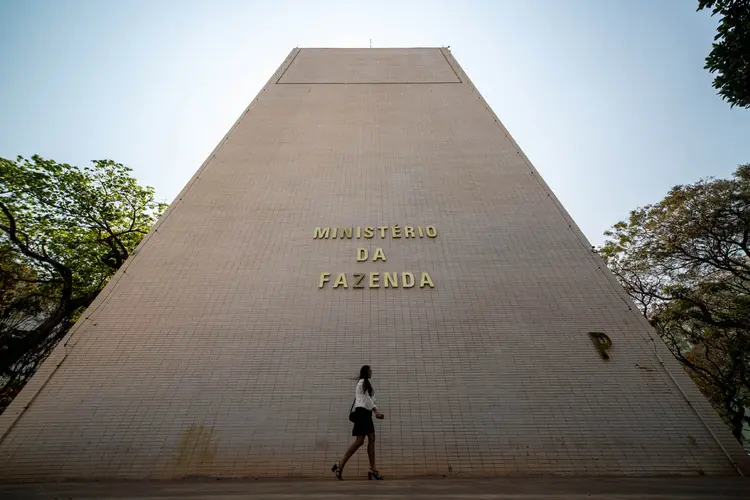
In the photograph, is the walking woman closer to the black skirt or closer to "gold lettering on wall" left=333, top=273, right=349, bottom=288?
the black skirt

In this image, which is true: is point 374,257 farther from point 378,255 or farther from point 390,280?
point 390,280

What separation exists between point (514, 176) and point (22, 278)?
13625 mm

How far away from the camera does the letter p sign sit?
16.9ft

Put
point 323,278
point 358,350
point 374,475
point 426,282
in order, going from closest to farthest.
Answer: point 374,475
point 358,350
point 426,282
point 323,278

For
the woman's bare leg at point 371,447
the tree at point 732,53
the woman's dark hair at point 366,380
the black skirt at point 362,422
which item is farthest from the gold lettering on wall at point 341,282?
the tree at point 732,53

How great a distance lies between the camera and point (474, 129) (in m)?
9.65

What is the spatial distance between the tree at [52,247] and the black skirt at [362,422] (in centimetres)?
935

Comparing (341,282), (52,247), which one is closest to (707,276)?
(341,282)

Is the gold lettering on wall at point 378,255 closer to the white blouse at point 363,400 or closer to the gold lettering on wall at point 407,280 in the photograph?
the gold lettering on wall at point 407,280

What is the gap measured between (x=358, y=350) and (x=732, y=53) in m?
7.45

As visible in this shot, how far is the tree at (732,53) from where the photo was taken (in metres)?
5.29

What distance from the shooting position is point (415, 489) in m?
3.41

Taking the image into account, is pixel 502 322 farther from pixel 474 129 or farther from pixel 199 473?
pixel 474 129

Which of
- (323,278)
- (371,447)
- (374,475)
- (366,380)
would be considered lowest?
(374,475)
